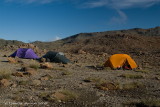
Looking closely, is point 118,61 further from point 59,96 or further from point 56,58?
point 59,96

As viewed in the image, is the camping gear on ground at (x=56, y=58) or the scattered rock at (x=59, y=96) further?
the camping gear on ground at (x=56, y=58)

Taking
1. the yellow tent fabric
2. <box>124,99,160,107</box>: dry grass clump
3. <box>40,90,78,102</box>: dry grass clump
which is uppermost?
the yellow tent fabric

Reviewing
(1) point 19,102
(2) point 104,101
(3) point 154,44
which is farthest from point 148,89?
(3) point 154,44

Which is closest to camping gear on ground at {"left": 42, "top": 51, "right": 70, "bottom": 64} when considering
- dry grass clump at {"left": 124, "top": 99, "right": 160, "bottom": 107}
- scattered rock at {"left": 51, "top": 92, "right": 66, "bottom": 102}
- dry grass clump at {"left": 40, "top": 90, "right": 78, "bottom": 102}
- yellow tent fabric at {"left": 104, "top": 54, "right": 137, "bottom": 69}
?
yellow tent fabric at {"left": 104, "top": 54, "right": 137, "bottom": 69}

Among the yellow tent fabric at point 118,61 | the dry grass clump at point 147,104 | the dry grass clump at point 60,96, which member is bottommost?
the dry grass clump at point 147,104

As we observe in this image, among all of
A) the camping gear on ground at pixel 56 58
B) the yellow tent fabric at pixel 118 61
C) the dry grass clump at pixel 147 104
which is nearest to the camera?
the dry grass clump at pixel 147 104

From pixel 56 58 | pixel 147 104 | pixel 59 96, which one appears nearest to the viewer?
pixel 147 104

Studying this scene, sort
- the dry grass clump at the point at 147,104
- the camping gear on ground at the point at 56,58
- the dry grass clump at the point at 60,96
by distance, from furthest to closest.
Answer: the camping gear on ground at the point at 56,58 < the dry grass clump at the point at 60,96 < the dry grass clump at the point at 147,104

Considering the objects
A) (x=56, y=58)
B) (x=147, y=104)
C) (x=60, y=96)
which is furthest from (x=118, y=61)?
(x=147, y=104)

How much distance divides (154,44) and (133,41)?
207 inches

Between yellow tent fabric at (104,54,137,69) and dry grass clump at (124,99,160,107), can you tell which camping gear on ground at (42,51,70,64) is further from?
dry grass clump at (124,99,160,107)

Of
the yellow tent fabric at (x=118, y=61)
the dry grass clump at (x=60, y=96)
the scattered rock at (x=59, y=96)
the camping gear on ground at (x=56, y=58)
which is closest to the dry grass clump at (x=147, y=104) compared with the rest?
the dry grass clump at (x=60, y=96)

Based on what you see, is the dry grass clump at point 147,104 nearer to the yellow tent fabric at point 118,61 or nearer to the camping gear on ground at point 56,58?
the yellow tent fabric at point 118,61

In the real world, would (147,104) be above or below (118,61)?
below
